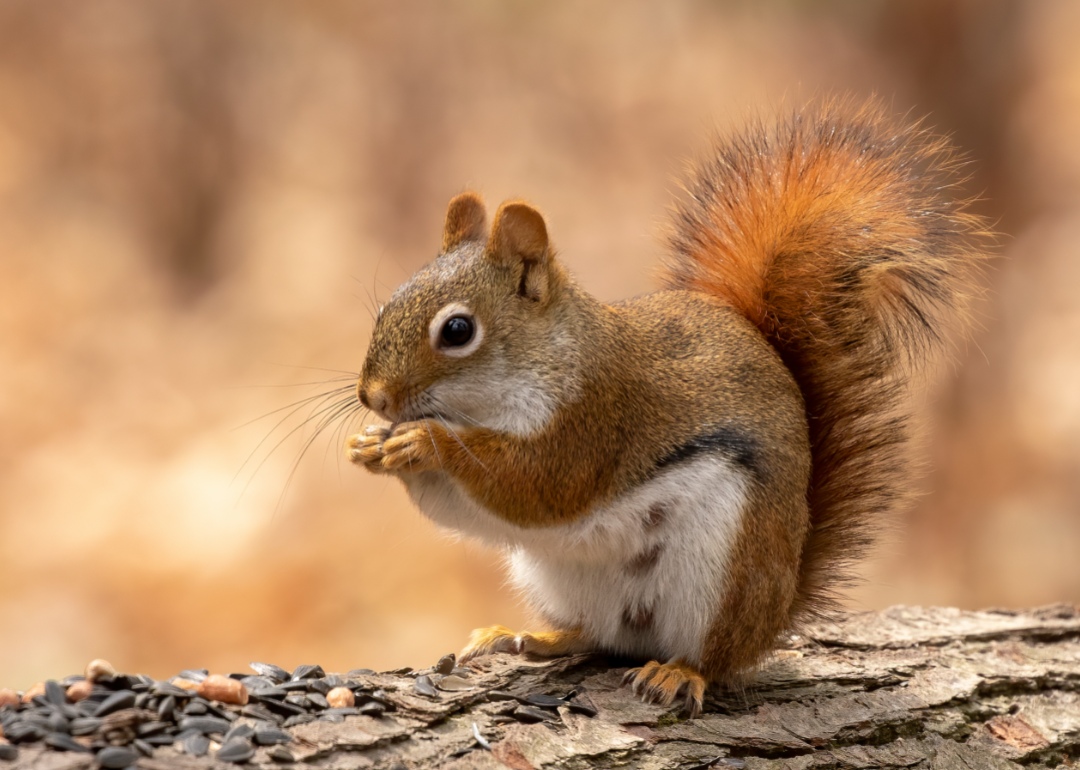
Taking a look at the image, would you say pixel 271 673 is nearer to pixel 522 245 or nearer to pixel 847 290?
pixel 522 245

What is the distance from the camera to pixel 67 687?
1.54 m

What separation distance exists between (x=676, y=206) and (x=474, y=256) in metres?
0.63

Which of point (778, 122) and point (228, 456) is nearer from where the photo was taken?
point (778, 122)

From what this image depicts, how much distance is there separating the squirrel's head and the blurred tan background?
6.12ft

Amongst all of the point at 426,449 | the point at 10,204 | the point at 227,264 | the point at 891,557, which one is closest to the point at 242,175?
the point at 227,264

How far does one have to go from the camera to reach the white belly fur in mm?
1834

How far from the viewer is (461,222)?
7.05 feet

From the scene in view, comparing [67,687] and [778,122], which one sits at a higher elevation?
[778,122]

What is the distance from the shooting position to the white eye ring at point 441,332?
182cm

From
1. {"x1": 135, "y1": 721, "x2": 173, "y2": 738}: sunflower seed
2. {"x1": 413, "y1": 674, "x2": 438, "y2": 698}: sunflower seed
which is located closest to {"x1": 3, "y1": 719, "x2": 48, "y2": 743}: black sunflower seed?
{"x1": 135, "y1": 721, "x2": 173, "y2": 738}: sunflower seed

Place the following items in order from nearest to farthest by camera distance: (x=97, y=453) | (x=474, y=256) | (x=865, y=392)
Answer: (x=474, y=256)
(x=865, y=392)
(x=97, y=453)

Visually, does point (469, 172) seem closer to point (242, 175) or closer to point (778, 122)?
point (242, 175)

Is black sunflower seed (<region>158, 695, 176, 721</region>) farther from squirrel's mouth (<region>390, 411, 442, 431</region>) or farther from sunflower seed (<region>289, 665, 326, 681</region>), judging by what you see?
squirrel's mouth (<region>390, 411, 442, 431</region>)

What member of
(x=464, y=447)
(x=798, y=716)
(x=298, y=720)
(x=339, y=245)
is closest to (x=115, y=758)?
(x=298, y=720)
